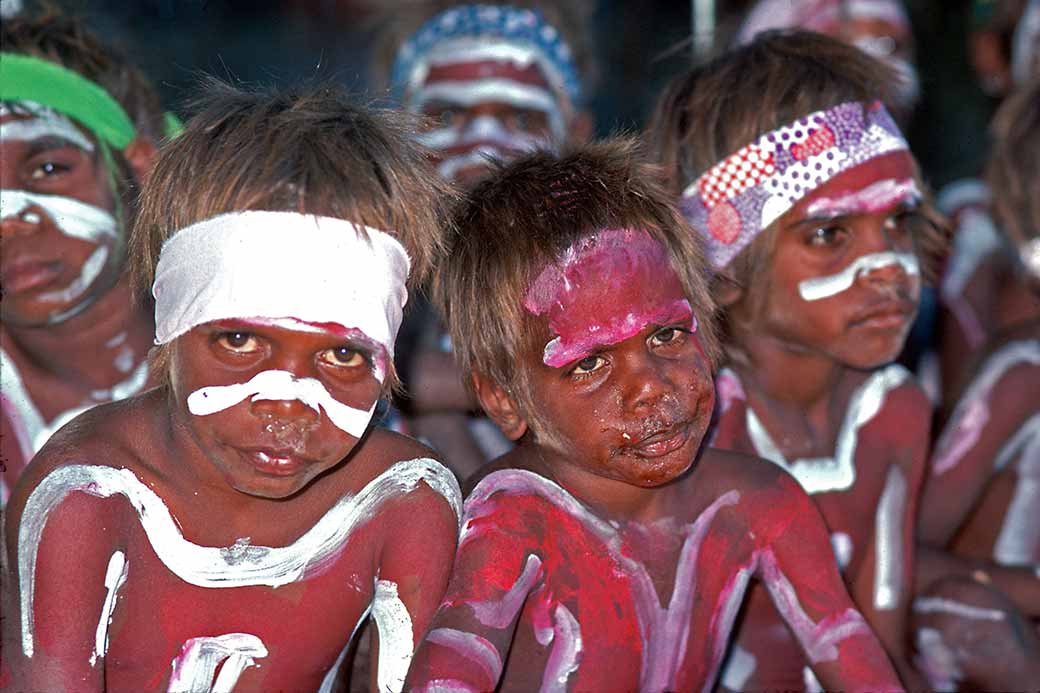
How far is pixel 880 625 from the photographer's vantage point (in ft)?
9.80

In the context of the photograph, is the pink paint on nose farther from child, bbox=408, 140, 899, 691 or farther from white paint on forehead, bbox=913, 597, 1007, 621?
white paint on forehead, bbox=913, 597, 1007, 621

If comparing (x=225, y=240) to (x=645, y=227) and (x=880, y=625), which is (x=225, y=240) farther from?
(x=880, y=625)

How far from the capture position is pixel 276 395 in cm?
216

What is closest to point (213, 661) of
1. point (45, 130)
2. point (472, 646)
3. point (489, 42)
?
point (472, 646)

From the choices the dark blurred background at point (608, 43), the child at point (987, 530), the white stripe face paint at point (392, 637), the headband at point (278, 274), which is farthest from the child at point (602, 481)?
the dark blurred background at point (608, 43)

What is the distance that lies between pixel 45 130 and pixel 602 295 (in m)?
1.34

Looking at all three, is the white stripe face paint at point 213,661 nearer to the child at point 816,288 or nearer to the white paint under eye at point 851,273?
the child at point 816,288

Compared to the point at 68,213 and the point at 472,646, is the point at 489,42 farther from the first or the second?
the point at 472,646

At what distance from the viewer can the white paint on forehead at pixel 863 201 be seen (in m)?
2.88

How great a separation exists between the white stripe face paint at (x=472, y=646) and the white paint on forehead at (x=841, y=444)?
3.14 ft

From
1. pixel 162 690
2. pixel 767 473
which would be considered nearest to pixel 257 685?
pixel 162 690

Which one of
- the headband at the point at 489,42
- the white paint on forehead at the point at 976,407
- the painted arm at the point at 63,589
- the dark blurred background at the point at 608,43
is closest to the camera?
the painted arm at the point at 63,589

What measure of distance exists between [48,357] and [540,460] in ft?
3.99

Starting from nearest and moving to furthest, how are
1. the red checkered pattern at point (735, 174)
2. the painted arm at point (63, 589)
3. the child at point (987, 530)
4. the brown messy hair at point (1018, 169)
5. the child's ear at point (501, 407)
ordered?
the painted arm at point (63, 589) → the child's ear at point (501, 407) → the red checkered pattern at point (735, 174) → the child at point (987, 530) → the brown messy hair at point (1018, 169)
